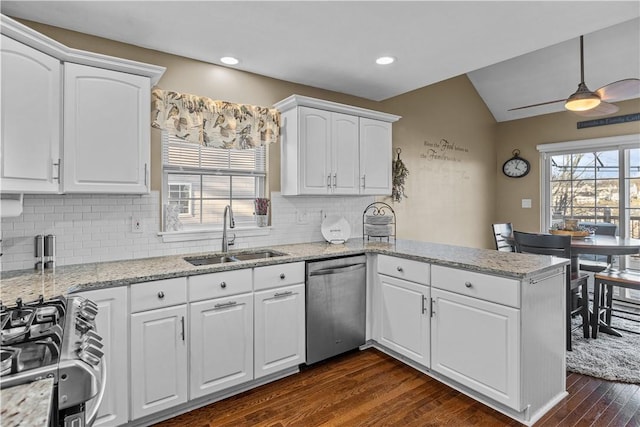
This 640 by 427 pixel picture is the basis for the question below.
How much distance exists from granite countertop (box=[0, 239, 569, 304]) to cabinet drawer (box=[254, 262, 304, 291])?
5 centimetres

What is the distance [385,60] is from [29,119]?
8.31ft

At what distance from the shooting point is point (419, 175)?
4531 millimetres

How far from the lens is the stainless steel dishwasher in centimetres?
275

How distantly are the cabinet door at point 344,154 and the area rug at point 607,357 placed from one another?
2.36 meters

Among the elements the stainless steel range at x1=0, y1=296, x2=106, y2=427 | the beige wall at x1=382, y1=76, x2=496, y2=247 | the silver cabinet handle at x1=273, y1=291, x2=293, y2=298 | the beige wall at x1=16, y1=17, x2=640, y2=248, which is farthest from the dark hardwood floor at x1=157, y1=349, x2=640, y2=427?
the beige wall at x1=382, y1=76, x2=496, y2=247

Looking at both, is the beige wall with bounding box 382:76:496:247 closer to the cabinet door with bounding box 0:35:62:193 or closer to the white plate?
the white plate

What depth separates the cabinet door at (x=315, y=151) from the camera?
10.3 ft

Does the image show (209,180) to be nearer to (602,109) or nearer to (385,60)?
(385,60)

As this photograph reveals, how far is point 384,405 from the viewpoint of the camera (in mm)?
2307

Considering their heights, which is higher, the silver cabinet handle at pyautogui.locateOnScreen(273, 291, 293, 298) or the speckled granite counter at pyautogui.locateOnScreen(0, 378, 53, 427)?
the speckled granite counter at pyautogui.locateOnScreen(0, 378, 53, 427)

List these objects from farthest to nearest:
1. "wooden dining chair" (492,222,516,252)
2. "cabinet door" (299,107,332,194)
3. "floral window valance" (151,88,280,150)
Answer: "wooden dining chair" (492,222,516,252)
"cabinet door" (299,107,332,194)
"floral window valance" (151,88,280,150)

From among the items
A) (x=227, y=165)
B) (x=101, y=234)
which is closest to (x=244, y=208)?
(x=227, y=165)

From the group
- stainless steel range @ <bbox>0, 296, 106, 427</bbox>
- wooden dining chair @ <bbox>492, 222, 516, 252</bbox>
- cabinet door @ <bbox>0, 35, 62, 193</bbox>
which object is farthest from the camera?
wooden dining chair @ <bbox>492, 222, 516, 252</bbox>

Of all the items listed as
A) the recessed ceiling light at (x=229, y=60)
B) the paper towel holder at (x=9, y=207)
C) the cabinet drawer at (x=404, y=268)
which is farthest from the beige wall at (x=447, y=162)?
the paper towel holder at (x=9, y=207)
